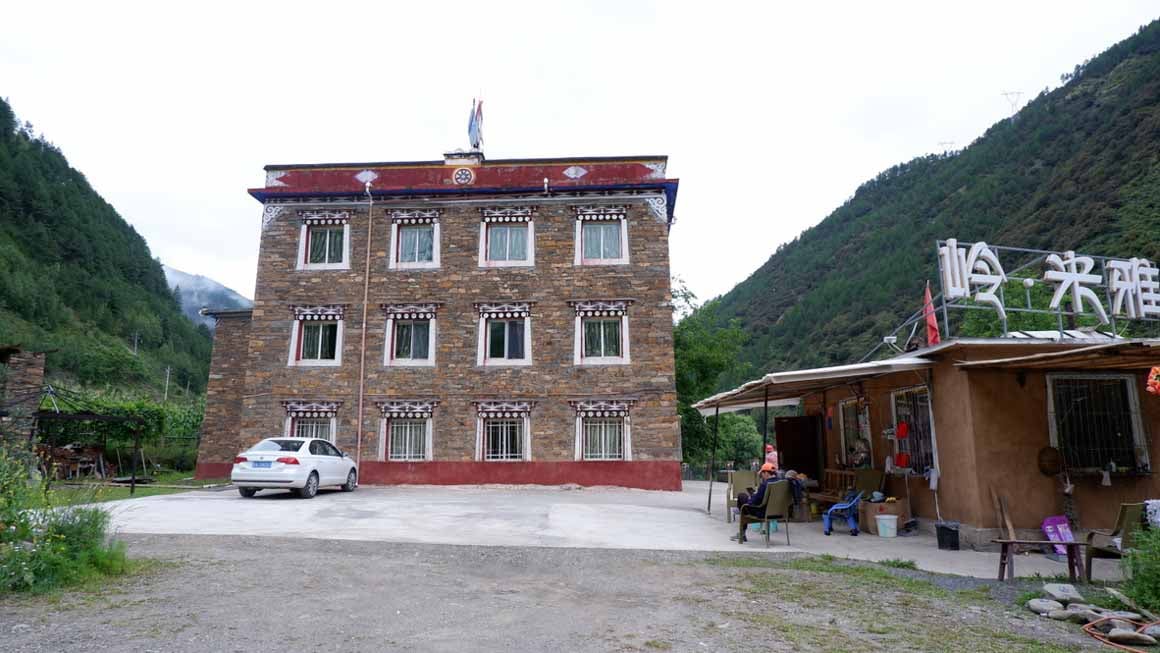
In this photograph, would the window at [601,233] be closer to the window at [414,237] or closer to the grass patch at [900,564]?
the window at [414,237]

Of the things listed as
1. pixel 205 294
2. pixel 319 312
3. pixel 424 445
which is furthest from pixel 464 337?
pixel 205 294

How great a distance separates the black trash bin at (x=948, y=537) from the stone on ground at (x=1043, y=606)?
330cm

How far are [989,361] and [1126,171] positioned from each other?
38.9m

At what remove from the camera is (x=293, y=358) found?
66.9ft

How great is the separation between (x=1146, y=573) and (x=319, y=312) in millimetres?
19260

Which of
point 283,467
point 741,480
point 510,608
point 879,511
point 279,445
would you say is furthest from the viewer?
point 279,445

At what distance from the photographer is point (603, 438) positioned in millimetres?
19641

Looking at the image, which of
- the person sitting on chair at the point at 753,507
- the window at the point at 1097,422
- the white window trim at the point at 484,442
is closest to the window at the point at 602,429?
the white window trim at the point at 484,442

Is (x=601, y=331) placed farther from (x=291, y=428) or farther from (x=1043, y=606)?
(x=1043, y=606)

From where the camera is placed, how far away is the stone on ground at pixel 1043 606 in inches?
231

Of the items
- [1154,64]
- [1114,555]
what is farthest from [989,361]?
[1154,64]

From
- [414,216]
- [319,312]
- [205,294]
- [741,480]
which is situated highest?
[205,294]

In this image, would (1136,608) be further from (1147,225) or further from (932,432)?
(1147,225)

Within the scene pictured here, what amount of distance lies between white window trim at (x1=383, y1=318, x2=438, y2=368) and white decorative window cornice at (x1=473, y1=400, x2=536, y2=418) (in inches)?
76.5
